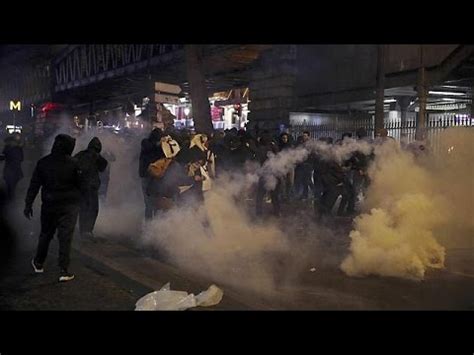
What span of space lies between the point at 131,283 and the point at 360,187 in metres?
5.68

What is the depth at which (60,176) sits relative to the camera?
6637mm

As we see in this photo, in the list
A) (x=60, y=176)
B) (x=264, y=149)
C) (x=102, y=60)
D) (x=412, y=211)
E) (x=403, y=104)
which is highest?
(x=102, y=60)

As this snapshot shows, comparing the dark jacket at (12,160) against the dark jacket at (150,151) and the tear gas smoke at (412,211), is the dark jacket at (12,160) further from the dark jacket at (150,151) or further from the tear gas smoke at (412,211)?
the tear gas smoke at (412,211)

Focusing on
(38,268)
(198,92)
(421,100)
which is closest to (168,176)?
(38,268)

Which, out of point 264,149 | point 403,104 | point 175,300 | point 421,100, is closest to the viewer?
point 175,300

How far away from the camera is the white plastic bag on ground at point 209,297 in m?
5.41

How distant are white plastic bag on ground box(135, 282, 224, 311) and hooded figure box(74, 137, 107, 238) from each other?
3.47 meters

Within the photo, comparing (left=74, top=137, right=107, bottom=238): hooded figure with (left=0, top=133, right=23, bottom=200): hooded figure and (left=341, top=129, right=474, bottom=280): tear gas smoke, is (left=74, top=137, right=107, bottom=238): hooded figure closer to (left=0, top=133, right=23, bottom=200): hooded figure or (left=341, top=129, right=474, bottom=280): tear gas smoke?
(left=341, top=129, right=474, bottom=280): tear gas smoke

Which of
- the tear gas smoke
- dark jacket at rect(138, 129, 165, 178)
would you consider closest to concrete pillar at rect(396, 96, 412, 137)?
the tear gas smoke

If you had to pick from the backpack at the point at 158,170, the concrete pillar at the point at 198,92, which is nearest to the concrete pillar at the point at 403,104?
the concrete pillar at the point at 198,92

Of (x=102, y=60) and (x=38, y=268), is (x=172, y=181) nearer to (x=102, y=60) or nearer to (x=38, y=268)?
(x=38, y=268)

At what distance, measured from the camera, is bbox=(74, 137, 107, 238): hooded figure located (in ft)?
28.4

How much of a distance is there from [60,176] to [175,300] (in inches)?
90.2
